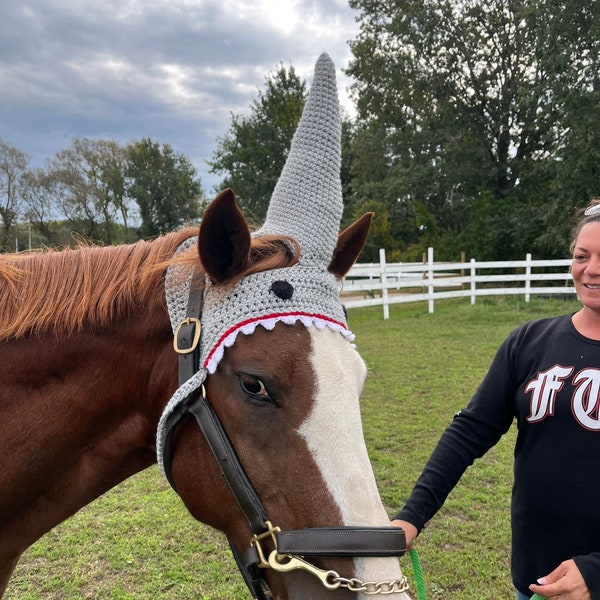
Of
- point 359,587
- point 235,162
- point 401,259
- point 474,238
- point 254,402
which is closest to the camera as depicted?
point 359,587

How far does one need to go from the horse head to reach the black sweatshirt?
0.71 m

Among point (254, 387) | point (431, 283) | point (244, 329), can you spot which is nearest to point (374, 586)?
point (254, 387)

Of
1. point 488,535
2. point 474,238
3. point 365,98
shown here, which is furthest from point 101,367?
point 365,98

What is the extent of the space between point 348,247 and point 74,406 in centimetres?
114

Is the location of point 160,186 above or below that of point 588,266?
above

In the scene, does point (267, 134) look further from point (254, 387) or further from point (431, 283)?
point (254, 387)

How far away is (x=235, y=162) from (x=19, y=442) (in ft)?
95.3

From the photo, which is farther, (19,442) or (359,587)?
(19,442)

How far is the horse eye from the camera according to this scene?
134cm

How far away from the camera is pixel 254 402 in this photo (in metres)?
1.35

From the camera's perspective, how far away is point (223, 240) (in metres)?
1.46

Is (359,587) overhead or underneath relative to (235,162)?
underneath

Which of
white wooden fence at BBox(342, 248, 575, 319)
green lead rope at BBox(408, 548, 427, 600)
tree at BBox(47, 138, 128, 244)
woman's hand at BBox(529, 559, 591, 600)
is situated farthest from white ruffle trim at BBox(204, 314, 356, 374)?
tree at BBox(47, 138, 128, 244)

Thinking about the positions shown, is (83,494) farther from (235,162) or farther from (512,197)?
(235,162)
